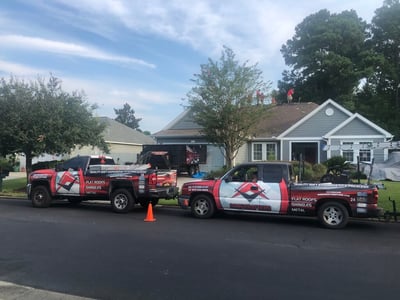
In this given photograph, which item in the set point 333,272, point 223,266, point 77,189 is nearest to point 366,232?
point 333,272

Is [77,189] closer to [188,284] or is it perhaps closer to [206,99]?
[188,284]

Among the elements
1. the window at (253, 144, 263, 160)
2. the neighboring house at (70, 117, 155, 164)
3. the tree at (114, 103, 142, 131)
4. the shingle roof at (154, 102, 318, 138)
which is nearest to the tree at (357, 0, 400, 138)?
the shingle roof at (154, 102, 318, 138)

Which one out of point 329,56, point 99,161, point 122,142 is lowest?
point 99,161

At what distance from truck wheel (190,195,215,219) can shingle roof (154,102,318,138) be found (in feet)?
52.7

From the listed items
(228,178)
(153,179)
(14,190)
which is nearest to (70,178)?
(153,179)

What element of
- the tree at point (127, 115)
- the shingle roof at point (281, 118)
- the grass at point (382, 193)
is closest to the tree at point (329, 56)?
the shingle roof at point (281, 118)

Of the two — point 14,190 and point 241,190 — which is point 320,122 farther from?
point 14,190

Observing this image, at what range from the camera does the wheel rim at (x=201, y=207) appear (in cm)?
1152

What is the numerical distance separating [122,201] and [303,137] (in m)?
16.6

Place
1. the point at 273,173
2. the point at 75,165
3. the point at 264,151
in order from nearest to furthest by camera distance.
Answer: the point at 273,173
the point at 75,165
the point at 264,151

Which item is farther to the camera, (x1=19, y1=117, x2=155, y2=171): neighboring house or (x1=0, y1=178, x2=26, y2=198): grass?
(x1=19, y1=117, x2=155, y2=171): neighboring house

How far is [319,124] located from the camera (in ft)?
86.2

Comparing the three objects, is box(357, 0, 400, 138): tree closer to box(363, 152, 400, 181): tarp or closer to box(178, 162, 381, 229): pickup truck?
box(363, 152, 400, 181): tarp

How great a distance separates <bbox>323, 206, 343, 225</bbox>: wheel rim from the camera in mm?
10094
